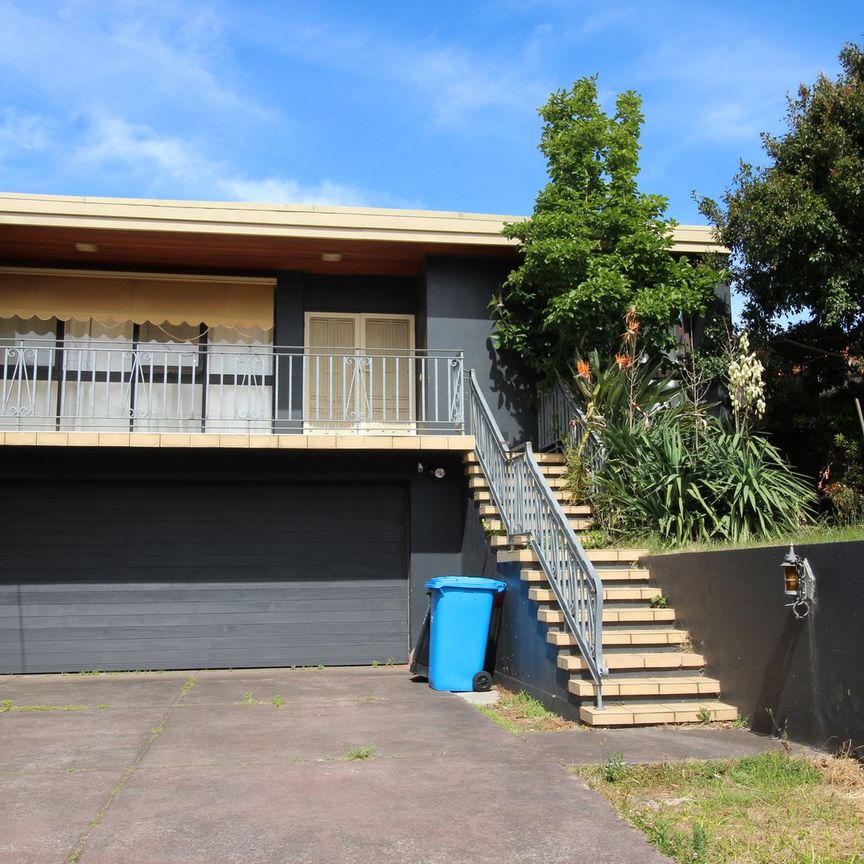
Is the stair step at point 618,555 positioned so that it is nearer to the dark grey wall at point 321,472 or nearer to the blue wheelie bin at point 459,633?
the blue wheelie bin at point 459,633

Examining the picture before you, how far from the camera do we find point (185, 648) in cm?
1045

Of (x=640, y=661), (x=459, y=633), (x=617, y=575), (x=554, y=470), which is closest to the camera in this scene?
(x=640, y=661)

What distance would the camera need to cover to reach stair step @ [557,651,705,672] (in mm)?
6770

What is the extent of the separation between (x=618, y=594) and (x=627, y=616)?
1.02 ft

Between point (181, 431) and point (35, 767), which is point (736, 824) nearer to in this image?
point (35, 767)

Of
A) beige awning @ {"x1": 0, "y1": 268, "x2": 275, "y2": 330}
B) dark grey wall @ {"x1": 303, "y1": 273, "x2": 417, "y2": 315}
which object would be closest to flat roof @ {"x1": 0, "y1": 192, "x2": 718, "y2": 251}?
beige awning @ {"x1": 0, "y1": 268, "x2": 275, "y2": 330}

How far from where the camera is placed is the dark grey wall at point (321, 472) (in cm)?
1043

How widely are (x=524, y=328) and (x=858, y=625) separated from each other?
641 cm

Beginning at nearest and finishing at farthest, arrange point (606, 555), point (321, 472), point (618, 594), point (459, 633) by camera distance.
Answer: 1. point (618, 594)
2. point (606, 555)
3. point (459, 633)
4. point (321, 472)

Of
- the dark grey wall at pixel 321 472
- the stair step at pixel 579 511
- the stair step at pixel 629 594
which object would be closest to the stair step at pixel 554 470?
the stair step at pixel 579 511

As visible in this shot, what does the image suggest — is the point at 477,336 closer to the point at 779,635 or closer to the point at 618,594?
the point at 618,594

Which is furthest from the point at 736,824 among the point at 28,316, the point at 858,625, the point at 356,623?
the point at 28,316

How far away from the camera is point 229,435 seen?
9.84 meters

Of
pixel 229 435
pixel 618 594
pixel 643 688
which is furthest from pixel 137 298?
pixel 643 688
